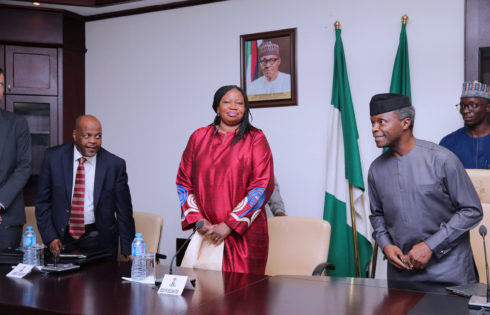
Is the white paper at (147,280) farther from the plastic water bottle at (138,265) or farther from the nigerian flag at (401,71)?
the nigerian flag at (401,71)

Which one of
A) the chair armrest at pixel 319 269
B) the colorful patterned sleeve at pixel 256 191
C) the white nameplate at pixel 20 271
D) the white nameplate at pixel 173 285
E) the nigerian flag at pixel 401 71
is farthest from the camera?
the nigerian flag at pixel 401 71

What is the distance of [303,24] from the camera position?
15.5ft

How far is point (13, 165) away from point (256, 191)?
162 centimetres

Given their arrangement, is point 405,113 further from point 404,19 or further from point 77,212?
point 404,19

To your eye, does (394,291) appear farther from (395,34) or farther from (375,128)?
(395,34)

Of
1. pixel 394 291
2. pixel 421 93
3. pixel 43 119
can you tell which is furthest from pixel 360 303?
pixel 43 119

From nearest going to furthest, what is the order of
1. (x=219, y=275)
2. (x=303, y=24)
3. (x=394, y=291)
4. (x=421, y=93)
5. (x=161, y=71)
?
(x=394, y=291) < (x=219, y=275) < (x=421, y=93) < (x=303, y=24) < (x=161, y=71)

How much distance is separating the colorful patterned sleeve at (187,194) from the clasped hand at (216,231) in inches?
3.3

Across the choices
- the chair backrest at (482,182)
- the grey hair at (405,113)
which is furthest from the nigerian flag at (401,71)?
the grey hair at (405,113)

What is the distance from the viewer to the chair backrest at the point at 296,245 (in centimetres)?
283

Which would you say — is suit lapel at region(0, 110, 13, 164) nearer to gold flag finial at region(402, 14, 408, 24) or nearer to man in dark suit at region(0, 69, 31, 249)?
man in dark suit at region(0, 69, 31, 249)

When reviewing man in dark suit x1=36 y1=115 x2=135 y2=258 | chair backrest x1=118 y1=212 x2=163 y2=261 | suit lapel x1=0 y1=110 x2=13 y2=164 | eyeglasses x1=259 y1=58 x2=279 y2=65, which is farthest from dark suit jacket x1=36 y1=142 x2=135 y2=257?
eyeglasses x1=259 y1=58 x2=279 y2=65

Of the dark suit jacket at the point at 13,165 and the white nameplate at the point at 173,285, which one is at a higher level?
the dark suit jacket at the point at 13,165

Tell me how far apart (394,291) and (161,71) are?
4103mm
